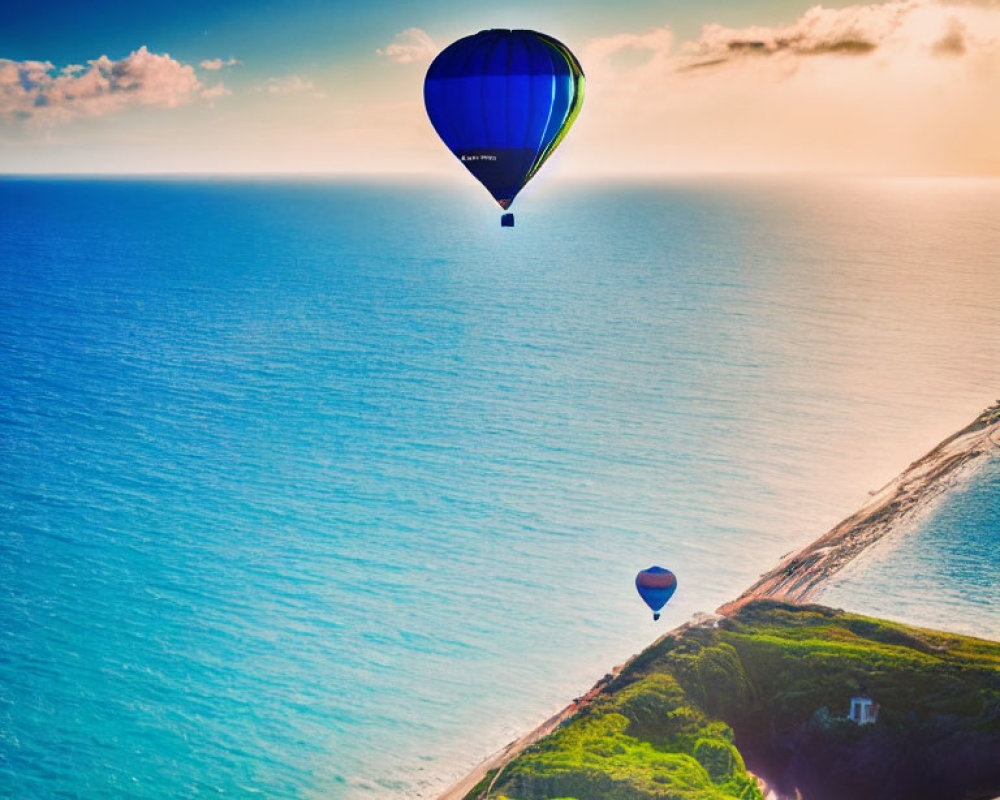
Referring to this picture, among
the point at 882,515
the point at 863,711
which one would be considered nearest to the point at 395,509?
the point at 882,515

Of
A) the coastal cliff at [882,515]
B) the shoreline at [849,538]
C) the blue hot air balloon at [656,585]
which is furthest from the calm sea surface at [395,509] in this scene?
the blue hot air balloon at [656,585]

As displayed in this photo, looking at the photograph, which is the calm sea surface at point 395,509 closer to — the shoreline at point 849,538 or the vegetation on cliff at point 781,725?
the shoreline at point 849,538

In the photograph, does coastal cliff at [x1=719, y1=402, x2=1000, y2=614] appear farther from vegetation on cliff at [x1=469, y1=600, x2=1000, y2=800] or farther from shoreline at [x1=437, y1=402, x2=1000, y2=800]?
vegetation on cliff at [x1=469, y1=600, x2=1000, y2=800]

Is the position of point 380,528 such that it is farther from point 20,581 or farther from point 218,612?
point 20,581

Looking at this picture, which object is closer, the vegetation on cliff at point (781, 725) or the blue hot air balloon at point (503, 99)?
the vegetation on cliff at point (781, 725)

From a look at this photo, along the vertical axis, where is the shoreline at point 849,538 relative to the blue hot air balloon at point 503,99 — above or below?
below

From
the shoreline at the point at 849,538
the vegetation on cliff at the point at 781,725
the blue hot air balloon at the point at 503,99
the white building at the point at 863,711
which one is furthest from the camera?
the blue hot air balloon at the point at 503,99

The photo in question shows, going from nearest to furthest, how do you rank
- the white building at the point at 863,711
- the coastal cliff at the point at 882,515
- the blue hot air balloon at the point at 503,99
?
the white building at the point at 863,711
the blue hot air balloon at the point at 503,99
the coastal cliff at the point at 882,515

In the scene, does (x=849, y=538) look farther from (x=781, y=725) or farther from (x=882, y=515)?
(x=781, y=725)
